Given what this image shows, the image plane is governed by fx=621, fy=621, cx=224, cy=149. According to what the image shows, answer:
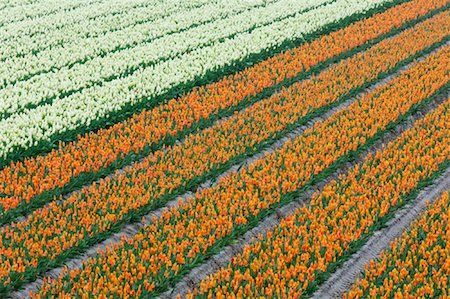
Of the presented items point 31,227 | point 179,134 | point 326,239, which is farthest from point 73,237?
point 179,134

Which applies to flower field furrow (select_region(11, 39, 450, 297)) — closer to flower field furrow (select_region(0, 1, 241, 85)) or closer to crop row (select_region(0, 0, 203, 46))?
flower field furrow (select_region(0, 1, 241, 85))

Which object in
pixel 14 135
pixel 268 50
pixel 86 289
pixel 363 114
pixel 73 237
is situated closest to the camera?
pixel 86 289

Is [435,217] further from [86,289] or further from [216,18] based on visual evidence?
[216,18]

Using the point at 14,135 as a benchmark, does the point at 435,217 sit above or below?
below

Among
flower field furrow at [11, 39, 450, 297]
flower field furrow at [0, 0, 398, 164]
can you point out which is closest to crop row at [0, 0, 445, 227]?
flower field furrow at [0, 0, 398, 164]

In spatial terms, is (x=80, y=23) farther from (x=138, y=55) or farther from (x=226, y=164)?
(x=226, y=164)
